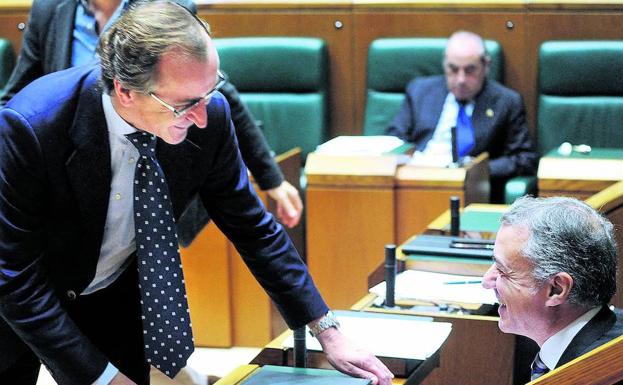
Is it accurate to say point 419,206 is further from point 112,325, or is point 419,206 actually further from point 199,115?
point 199,115

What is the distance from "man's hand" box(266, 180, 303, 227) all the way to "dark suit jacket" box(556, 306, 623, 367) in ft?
3.29

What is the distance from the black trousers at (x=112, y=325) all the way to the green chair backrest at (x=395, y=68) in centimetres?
239

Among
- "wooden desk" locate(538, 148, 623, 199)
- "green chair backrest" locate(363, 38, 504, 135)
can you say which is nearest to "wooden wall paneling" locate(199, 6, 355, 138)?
"green chair backrest" locate(363, 38, 504, 135)

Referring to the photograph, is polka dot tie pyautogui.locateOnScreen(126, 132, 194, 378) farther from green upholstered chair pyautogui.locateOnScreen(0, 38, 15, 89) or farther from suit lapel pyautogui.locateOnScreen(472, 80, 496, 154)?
green upholstered chair pyautogui.locateOnScreen(0, 38, 15, 89)

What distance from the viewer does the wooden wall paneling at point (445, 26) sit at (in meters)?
4.00

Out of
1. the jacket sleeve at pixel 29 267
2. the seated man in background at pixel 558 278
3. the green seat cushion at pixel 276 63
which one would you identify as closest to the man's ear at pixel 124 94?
the jacket sleeve at pixel 29 267

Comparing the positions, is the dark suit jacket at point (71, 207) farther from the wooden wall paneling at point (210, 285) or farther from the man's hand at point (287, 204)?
the wooden wall paneling at point (210, 285)

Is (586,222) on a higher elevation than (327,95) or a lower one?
higher

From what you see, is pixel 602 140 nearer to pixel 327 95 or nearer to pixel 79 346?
pixel 327 95

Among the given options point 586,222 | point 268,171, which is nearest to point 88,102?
point 586,222

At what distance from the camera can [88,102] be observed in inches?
61.1

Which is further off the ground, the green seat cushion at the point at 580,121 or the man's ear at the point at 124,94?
the man's ear at the point at 124,94

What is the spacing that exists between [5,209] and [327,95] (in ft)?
9.22

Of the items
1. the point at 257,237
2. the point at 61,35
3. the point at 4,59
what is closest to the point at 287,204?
the point at 61,35
